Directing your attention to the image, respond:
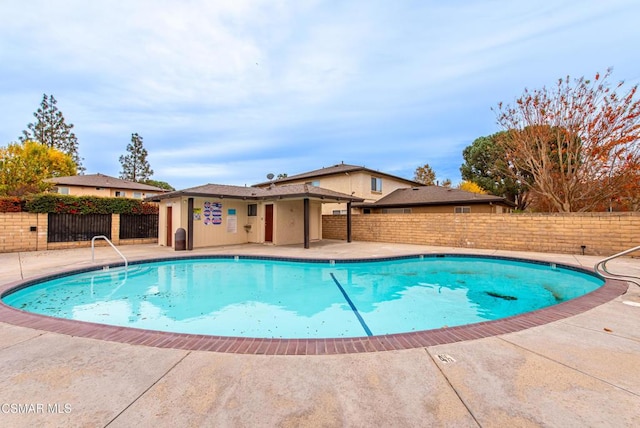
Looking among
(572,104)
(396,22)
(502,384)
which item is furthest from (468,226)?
(502,384)

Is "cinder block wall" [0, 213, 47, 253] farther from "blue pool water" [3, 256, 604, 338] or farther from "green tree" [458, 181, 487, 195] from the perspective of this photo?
"green tree" [458, 181, 487, 195]

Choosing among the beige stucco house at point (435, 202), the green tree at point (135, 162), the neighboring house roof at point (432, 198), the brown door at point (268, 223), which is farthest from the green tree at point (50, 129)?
the neighboring house roof at point (432, 198)

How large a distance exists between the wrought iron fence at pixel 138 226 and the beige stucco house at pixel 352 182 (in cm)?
1172

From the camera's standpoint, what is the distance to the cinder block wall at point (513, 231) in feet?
35.0

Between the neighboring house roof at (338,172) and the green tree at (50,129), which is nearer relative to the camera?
the neighboring house roof at (338,172)

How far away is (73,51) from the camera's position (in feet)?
32.7

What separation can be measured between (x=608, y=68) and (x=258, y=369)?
20052mm

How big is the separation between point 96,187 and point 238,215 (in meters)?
20.8

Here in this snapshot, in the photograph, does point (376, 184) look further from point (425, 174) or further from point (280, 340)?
point (280, 340)

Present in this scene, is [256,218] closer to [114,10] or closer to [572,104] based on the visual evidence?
[114,10]

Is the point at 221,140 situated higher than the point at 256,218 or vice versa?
the point at 221,140

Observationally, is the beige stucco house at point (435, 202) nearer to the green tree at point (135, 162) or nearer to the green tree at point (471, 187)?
the green tree at point (471, 187)

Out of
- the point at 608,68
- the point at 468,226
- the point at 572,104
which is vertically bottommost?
the point at 468,226

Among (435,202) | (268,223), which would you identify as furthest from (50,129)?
(435,202)
